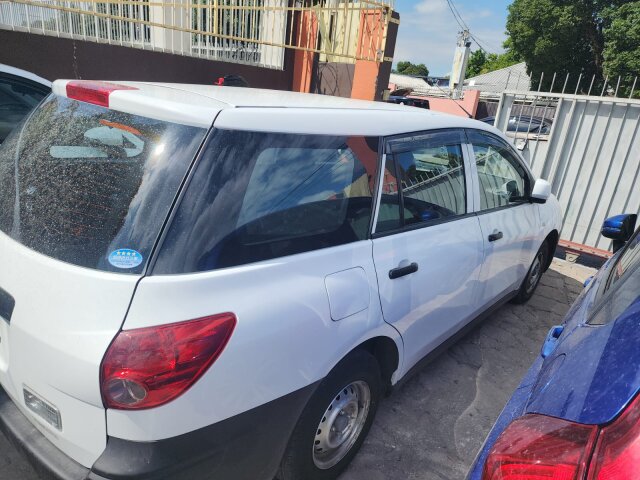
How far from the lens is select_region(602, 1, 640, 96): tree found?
22.4m

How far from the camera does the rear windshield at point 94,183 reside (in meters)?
1.45

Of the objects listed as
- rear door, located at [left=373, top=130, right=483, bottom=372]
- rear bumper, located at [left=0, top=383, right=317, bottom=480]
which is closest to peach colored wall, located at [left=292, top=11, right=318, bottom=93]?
rear door, located at [left=373, top=130, right=483, bottom=372]

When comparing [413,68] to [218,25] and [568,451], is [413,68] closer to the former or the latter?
[218,25]

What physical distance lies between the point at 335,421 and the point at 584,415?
4.01 ft

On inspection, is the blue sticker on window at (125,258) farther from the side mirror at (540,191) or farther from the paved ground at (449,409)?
the side mirror at (540,191)

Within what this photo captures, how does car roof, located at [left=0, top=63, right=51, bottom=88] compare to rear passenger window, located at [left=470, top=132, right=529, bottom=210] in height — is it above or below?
above

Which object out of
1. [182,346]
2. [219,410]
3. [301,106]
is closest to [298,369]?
[219,410]

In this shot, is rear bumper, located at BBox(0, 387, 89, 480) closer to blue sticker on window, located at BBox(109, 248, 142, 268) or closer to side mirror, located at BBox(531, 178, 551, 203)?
blue sticker on window, located at BBox(109, 248, 142, 268)

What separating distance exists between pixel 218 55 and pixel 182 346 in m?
7.56

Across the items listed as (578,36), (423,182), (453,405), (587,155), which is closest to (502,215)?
(423,182)

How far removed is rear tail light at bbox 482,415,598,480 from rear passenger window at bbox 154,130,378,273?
94cm

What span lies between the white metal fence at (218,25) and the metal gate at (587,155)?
317cm

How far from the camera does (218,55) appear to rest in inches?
310

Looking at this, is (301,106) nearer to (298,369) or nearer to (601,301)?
(298,369)
